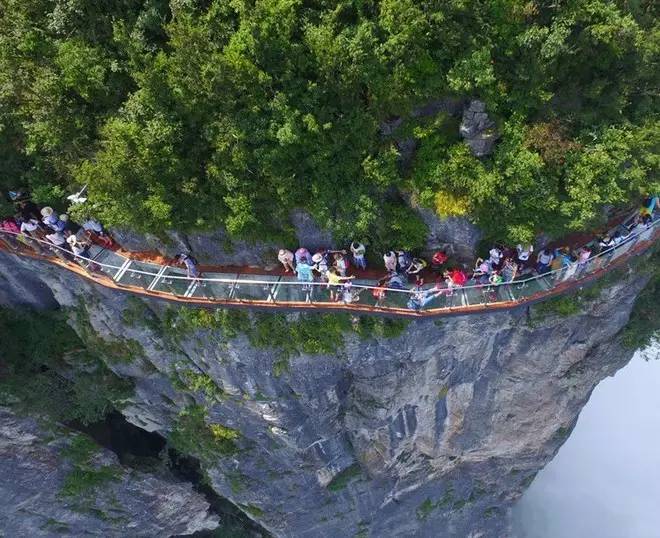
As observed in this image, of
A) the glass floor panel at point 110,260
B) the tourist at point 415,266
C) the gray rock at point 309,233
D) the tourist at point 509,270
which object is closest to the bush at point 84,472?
the glass floor panel at point 110,260

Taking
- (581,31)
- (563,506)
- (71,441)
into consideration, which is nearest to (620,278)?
(581,31)

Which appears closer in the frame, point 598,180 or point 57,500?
point 598,180

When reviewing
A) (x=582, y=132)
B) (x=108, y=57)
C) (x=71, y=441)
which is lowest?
(x=71, y=441)

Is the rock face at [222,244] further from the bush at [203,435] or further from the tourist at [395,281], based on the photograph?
the bush at [203,435]

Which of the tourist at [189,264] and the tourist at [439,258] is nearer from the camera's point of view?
the tourist at [439,258]

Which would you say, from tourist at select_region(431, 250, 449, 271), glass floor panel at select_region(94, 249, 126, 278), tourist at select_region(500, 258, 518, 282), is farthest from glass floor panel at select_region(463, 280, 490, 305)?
glass floor panel at select_region(94, 249, 126, 278)

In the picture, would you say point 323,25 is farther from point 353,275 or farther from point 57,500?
point 57,500

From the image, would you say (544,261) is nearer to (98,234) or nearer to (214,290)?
(214,290)
